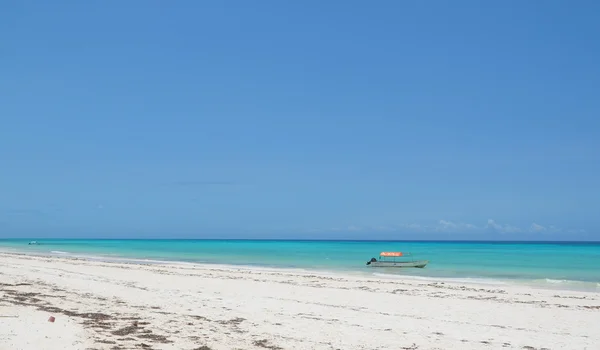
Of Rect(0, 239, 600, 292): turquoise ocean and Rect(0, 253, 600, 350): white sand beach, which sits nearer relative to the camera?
Rect(0, 253, 600, 350): white sand beach

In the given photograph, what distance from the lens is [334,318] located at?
13.6 metres

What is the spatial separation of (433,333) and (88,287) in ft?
43.3

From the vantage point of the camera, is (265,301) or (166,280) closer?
(265,301)

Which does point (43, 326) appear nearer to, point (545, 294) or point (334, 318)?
point (334, 318)

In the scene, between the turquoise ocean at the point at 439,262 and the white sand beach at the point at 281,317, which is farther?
the turquoise ocean at the point at 439,262

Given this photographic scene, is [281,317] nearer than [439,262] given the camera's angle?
Yes

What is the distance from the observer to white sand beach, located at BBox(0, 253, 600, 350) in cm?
1038

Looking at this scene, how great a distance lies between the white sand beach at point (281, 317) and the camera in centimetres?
1038

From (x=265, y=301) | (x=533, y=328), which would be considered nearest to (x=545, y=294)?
(x=533, y=328)

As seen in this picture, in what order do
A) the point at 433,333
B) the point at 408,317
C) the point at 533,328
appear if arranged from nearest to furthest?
the point at 433,333, the point at 533,328, the point at 408,317

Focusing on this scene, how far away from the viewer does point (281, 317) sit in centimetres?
1355

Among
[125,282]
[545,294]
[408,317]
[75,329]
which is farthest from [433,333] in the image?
[125,282]

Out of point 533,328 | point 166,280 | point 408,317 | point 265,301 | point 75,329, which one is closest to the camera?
point 75,329

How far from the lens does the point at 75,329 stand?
1077cm
